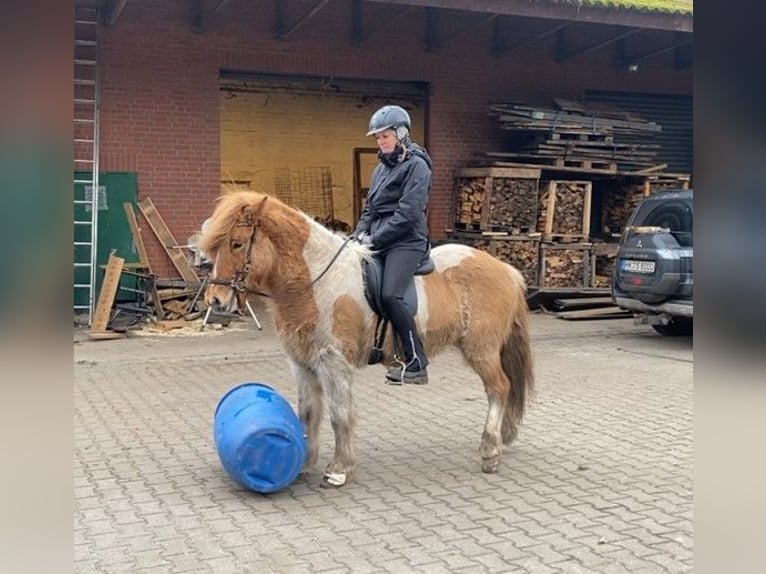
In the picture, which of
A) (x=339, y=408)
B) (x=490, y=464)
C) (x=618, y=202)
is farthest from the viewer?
(x=618, y=202)

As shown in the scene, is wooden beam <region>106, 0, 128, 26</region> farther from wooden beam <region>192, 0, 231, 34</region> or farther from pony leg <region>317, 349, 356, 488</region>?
pony leg <region>317, 349, 356, 488</region>

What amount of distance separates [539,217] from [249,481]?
10736mm

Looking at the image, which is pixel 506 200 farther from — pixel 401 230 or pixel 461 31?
pixel 401 230

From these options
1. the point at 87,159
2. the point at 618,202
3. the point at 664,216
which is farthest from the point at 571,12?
the point at 87,159

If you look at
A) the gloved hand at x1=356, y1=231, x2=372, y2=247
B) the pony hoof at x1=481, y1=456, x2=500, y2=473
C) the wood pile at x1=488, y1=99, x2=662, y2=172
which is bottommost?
the pony hoof at x1=481, y1=456, x2=500, y2=473

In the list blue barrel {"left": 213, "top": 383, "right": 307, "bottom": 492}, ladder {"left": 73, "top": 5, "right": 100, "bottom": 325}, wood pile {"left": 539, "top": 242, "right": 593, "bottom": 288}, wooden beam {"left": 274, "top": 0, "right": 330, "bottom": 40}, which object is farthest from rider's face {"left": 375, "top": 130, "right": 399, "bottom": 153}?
wood pile {"left": 539, "top": 242, "right": 593, "bottom": 288}

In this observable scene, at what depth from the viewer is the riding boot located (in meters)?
5.64

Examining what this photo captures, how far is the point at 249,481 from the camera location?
5301 millimetres

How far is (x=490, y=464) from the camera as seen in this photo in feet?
19.6

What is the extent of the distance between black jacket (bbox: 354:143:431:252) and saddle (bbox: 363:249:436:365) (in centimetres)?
17

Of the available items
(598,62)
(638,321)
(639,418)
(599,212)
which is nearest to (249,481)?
(639,418)

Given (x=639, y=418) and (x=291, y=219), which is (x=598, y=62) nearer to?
(x=639, y=418)

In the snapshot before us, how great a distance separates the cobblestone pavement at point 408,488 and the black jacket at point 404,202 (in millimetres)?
1753

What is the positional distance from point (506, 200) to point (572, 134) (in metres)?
2.08
